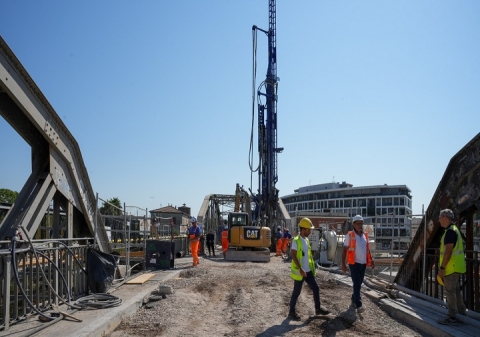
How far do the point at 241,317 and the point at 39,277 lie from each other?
3.44 m

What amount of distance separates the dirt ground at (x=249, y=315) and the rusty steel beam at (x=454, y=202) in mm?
1295

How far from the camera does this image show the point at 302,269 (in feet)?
25.6

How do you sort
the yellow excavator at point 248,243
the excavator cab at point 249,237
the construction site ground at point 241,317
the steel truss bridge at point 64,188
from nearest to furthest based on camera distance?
1. the construction site ground at point 241,317
2. the steel truss bridge at point 64,188
3. the yellow excavator at point 248,243
4. the excavator cab at point 249,237

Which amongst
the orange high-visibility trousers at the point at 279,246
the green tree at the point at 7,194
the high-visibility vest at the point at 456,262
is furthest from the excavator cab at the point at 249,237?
the green tree at the point at 7,194

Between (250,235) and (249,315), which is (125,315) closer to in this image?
→ (249,315)

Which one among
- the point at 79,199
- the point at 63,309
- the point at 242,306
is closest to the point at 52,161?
the point at 79,199

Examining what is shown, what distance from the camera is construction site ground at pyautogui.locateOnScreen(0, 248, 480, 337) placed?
6.87 meters

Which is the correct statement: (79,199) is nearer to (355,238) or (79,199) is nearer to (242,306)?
(242,306)

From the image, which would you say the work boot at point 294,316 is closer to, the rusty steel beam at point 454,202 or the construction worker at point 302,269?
the construction worker at point 302,269

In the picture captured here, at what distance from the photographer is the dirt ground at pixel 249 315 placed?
23.3 ft

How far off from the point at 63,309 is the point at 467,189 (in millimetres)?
7090

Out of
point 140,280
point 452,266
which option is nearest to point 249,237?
point 140,280

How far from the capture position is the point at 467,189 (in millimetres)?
8023

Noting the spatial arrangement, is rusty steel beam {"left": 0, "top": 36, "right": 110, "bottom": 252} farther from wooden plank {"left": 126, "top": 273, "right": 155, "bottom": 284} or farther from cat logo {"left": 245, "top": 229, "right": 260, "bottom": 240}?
cat logo {"left": 245, "top": 229, "right": 260, "bottom": 240}
